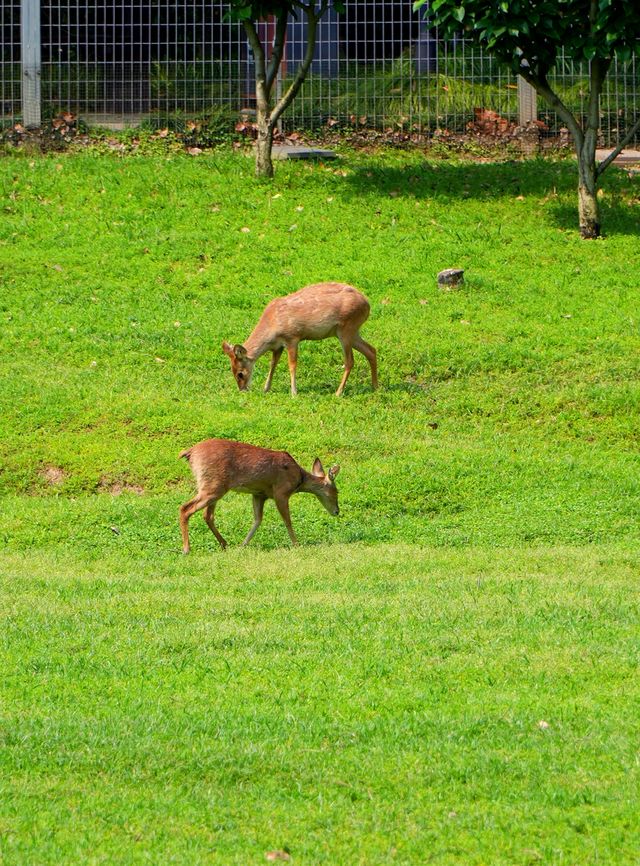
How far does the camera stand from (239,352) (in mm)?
14312

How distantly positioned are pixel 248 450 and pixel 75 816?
527cm

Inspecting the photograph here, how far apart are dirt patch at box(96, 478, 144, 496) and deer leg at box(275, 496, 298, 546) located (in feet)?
5.86

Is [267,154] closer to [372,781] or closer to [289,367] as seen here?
[289,367]

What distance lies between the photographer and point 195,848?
214 inches

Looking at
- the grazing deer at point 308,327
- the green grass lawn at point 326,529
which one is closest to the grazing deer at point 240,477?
the green grass lawn at point 326,529

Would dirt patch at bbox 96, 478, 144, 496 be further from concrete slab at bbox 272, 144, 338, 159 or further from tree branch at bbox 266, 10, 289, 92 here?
concrete slab at bbox 272, 144, 338, 159

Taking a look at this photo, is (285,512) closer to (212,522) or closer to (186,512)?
(212,522)

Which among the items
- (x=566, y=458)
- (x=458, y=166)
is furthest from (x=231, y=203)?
(x=566, y=458)

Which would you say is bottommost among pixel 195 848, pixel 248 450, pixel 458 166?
pixel 195 848

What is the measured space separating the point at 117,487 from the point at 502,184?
1057 centimetres

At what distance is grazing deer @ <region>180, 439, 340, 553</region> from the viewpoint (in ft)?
34.6

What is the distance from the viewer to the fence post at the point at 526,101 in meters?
23.2

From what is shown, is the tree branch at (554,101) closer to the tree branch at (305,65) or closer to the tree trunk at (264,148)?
the tree branch at (305,65)

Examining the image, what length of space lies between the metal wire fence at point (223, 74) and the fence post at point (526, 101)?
0.42 ft
